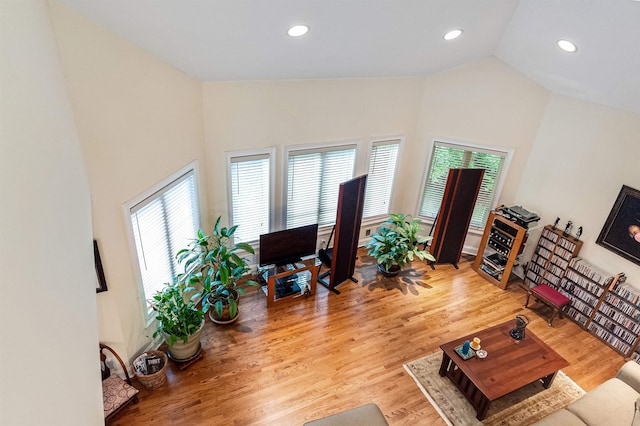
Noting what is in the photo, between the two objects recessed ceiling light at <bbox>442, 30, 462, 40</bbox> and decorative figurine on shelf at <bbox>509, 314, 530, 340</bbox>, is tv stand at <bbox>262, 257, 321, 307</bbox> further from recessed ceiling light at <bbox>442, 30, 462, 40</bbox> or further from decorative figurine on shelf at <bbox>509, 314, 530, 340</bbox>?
recessed ceiling light at <bbox>442, 30, 462, 40</bbox>

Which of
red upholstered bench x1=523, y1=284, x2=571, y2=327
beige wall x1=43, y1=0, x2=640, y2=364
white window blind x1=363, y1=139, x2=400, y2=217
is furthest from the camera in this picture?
white window blind x1=363, y1=139, x2=400, y2=217

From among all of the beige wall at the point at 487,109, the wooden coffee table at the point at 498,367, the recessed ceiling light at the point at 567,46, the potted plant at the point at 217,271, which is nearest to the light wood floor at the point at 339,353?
the potted plant at the point at 217,271

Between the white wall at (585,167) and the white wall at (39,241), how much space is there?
19.3 ft

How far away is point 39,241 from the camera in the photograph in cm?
171

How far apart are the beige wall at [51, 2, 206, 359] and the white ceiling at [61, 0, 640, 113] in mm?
181

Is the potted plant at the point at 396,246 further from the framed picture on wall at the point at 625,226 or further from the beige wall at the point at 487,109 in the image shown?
the framed picture on wall at the point at 625,226

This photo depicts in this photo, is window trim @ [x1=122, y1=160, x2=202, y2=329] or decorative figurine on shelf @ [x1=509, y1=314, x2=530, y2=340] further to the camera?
decorative figurine on shelf @ [x1=509, y1=314, x2=530, y2=340]

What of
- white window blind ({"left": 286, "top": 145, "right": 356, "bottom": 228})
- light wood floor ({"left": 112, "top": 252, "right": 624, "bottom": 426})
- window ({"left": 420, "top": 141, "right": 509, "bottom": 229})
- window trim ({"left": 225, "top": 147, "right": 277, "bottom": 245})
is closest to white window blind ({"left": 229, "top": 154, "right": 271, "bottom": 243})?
window trim ({"left": 225, "top": 147, "right": 277, "bottom": 245})

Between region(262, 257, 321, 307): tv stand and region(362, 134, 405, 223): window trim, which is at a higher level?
region(362, 134, 405, 223): window trim

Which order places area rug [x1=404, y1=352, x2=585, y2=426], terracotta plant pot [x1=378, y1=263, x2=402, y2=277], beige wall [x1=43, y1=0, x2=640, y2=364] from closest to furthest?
beige wall [x1=43, y1=0, x2=640, y2=364]
area rug [x1=404, y1=352, x2=585, y2=426]
terracotta plant pot [x1=378, y1=263, x2=402, y2=277]

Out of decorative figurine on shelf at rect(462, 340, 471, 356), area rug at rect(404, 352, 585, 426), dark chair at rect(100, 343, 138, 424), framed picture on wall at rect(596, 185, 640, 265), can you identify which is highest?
framed picture on wall at rect(596, 185, 640, 265)

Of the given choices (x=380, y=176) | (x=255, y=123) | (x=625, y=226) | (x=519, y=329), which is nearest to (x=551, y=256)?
(x=625, y=226)

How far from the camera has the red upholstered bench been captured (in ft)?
17.2

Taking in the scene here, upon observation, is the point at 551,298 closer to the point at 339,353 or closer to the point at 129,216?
the point at 339,353
